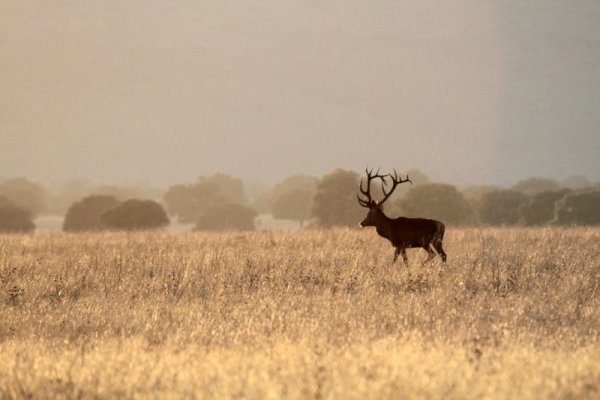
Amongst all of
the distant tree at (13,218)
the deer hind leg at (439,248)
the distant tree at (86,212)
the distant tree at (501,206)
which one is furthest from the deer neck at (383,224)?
the distant tree at (13,218)

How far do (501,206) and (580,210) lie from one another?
29.4ft

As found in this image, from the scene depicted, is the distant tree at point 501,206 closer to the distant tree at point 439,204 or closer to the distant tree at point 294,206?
the distant tree at point 439,204

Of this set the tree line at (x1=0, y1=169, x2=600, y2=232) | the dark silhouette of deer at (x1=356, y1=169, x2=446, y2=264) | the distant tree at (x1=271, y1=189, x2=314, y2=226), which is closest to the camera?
the dark silhouette of deer at (x1=356, y1=169, x2=446, y2=264)

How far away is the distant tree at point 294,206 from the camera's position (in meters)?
100

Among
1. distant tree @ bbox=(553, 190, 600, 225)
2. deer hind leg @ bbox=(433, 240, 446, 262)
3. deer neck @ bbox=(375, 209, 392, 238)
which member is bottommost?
deer hind leg @ bbox=(433, 240, 446, 262)

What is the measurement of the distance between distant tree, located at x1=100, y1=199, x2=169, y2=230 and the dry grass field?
34918mm

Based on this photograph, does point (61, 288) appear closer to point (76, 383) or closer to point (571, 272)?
point (76, 383)

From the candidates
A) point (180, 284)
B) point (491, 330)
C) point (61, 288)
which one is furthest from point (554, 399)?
point (61, 288)

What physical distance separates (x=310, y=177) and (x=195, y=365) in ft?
463

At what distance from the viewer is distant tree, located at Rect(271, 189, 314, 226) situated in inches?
3952

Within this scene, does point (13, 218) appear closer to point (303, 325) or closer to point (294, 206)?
point (294, 206)

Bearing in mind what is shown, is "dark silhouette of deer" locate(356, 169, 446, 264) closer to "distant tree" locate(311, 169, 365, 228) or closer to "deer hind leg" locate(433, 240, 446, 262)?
"deer hind leg" locate(433, 240, 446, 262)

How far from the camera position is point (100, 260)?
15227mm

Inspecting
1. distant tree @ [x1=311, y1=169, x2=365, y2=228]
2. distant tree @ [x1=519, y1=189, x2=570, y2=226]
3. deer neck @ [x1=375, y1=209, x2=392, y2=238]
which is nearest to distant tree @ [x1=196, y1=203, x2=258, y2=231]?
distant tree @ [x1=311, y1=169, x2=365, y2=228]
